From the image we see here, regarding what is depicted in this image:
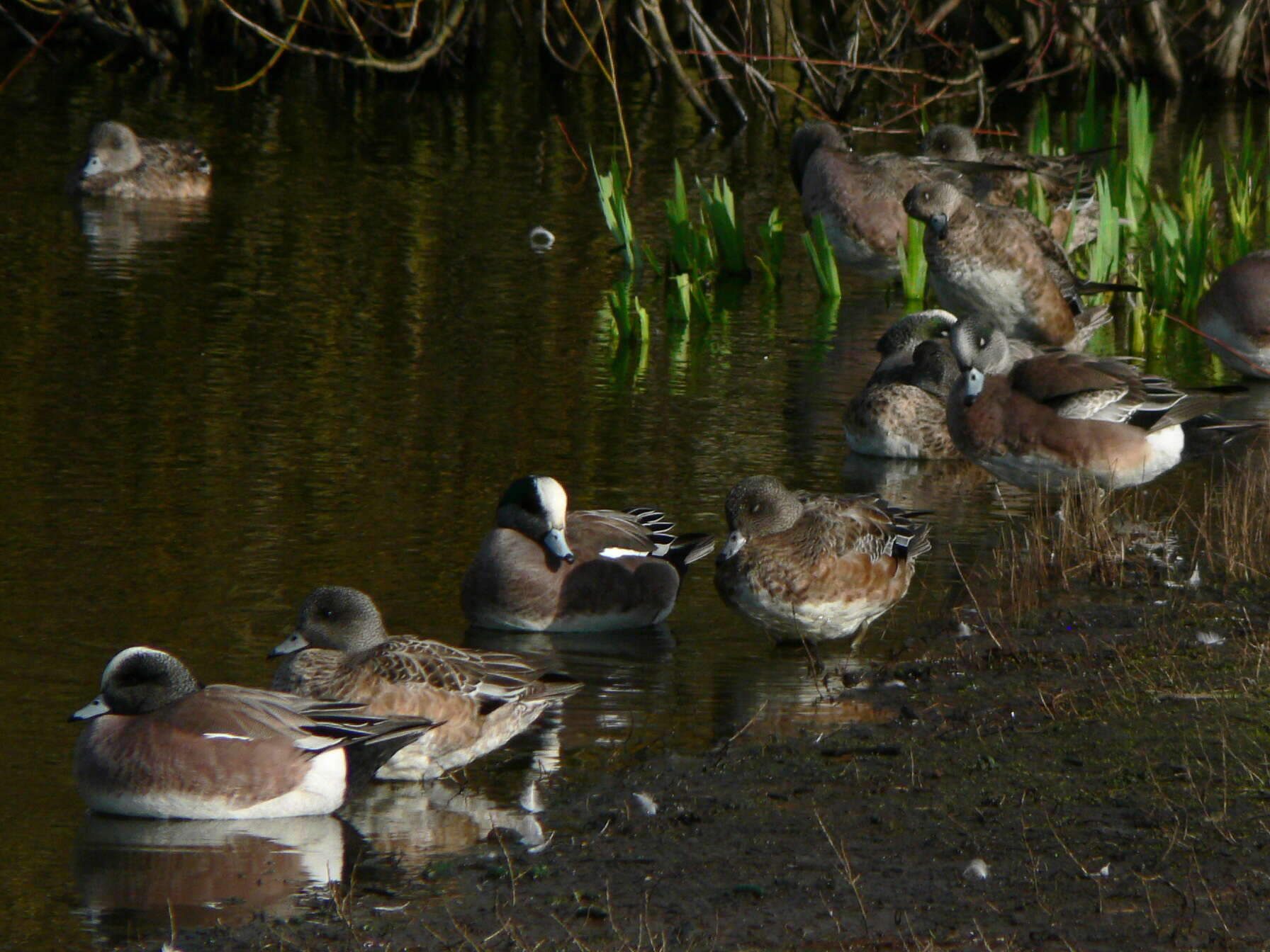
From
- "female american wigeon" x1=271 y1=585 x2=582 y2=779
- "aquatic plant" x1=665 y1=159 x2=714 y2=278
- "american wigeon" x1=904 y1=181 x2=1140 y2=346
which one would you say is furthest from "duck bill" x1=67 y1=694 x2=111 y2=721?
"aquatic plant" x1=665 y1=159 x2=714 y2=278

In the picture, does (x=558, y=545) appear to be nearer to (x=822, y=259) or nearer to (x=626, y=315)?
(x=626, y=315)

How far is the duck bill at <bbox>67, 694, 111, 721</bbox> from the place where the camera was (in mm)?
4941

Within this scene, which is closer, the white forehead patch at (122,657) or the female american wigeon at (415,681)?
the white forehead patch at (122,657)

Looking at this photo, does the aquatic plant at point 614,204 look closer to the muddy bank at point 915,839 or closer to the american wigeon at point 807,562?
the american wigeon at point 807,562

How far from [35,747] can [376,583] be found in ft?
5.53

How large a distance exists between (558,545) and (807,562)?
860 mm

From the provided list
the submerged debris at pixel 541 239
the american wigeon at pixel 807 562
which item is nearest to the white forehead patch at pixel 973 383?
the american wigeon at pixel 807 562

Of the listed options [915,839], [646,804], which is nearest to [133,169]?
[646,804]

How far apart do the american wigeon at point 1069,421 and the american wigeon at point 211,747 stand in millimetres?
3597

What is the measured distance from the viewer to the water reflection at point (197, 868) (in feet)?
14.2

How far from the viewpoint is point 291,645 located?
5.58 metres

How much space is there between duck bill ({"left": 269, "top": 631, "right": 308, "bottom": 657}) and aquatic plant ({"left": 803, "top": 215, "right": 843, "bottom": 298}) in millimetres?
6925

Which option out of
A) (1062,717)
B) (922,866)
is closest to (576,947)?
(922,866)

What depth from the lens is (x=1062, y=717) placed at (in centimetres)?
515
